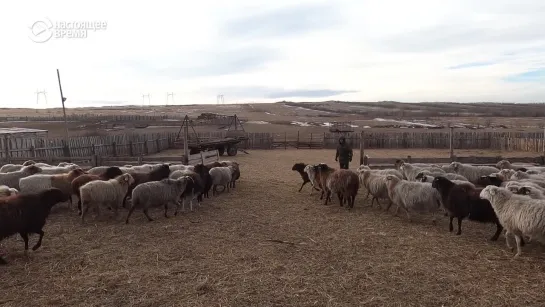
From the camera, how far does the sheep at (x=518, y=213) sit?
6301mm

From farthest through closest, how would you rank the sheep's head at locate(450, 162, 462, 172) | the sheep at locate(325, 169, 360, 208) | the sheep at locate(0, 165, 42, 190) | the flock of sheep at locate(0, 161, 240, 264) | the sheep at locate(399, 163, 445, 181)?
the sheep's head at locate(450, 162, 462, 172)
the sheep at locate(399, 163, 445, 181)
the sheep at locate(0, 165, 42, 190)
the sheep at locate(325, 169, 360, 208)
the flock of sheep at locate(0, 161, 240, 264)

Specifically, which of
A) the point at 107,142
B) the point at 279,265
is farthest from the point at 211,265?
the point at 107,142

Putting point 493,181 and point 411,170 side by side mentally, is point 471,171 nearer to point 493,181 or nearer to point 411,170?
point 411,170

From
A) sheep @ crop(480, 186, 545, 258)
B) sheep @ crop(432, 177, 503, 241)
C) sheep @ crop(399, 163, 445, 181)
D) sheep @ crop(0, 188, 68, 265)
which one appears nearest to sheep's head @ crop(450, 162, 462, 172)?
sheep @ crop(399, 163, 445, 181)

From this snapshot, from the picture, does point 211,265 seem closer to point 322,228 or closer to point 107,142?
point 322,228

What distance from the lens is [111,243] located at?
7625mm

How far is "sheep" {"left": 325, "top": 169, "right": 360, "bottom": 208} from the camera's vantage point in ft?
35.2

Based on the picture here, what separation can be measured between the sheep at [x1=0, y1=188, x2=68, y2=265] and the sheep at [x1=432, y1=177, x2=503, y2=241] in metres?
8.69

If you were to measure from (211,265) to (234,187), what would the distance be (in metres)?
7.83

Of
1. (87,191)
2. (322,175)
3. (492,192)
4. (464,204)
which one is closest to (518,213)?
(492,192)

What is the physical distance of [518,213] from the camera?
6.69m

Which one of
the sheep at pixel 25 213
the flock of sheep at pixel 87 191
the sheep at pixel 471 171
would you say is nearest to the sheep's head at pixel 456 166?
the sheep at pixel 471 171

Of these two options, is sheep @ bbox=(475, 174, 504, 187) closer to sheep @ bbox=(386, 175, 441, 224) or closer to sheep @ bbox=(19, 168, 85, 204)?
sheep @ bbox=(386, 175, 441, 224)

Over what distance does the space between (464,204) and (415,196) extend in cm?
122
